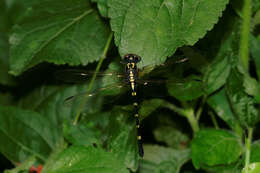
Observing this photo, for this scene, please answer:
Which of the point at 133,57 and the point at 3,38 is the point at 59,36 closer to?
the point at 133,57

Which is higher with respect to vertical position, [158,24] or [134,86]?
[158,24]

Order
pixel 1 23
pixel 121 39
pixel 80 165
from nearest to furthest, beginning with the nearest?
pixel 121 39 → pixel 80 165 → pixel 1 23

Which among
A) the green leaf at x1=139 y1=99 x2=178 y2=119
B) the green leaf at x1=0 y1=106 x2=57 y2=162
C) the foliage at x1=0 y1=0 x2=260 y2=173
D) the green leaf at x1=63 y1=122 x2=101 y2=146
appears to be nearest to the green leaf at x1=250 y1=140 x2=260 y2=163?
the foliage at x1=0 y1=0 x2=260 y2=173

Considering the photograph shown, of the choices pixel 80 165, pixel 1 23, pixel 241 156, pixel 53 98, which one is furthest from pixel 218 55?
pixel 1 23

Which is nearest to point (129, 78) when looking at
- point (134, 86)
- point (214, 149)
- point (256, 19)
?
point (134, 86)

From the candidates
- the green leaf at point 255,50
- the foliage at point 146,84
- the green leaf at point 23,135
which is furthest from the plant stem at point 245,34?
the green leaf at point 23,135

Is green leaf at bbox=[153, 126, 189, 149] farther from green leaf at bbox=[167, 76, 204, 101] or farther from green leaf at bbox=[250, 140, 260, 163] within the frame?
green leaf at bbox=[250, 140, 260, 163]

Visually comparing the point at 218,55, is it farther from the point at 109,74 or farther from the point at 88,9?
the point at 88,9
